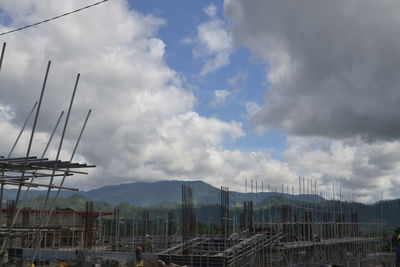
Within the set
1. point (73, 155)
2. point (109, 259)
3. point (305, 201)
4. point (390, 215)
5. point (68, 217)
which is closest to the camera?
point (73, 155)

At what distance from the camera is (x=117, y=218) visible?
28.6 m

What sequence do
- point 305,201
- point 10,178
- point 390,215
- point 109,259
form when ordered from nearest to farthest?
point 10,178 → point 109,259 → point 305,201 → point 390,215

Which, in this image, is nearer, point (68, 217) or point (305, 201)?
point (305, 201)

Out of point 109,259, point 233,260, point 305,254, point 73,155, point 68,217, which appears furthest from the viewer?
point 68,217

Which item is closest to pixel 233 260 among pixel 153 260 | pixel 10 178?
pixel 153 260

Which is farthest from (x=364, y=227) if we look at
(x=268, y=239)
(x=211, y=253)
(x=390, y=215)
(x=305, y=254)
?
(x=390, y=215)

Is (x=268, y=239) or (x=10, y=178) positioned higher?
(x=10, y=178)

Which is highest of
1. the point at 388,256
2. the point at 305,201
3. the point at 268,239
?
the point at 305,201

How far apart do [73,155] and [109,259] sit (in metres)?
12.0

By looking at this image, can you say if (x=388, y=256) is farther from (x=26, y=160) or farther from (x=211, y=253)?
(x=26, y=160)

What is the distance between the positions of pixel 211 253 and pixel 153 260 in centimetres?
298

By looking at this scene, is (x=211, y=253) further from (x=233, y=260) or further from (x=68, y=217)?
(x=68, y=217)

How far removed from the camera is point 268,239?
21.0 metres

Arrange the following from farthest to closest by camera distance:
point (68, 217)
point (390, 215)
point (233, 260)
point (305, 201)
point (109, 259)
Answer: point (390, 215), point (68, 217), point (305, 201), point (109, 259), point (233, 260)
